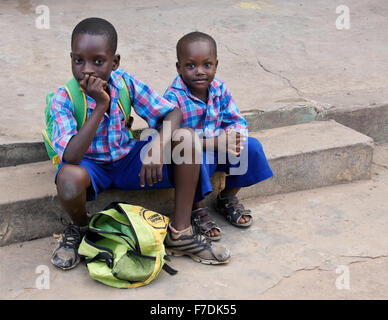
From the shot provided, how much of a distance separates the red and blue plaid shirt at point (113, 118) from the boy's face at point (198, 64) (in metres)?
0.19

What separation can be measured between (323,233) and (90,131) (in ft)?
4.18

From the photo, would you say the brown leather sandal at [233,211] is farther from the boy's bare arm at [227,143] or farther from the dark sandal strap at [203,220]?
the boy's bare arm at [227,143]

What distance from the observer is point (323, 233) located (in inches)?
114

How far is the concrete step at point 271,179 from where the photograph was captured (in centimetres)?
273

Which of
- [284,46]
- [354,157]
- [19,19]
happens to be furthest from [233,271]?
[19,19]

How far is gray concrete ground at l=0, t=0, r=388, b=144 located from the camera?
3.72m

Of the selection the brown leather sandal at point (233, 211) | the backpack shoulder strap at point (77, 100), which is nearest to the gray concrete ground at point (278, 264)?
the brown leather sandal at point (233, 211)

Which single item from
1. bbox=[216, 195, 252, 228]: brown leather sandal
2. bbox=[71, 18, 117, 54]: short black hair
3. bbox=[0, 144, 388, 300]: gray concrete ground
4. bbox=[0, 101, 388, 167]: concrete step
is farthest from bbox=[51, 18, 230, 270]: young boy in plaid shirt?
bbox=[0, 101, 388, 167]: concrete step

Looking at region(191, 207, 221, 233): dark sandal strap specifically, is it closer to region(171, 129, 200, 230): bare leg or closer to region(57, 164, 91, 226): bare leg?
region(171, 129, 200, 230): bare leg

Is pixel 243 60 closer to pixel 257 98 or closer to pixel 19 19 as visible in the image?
pixel 257 98

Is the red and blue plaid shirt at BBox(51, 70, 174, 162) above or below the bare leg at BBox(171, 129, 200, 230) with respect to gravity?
above

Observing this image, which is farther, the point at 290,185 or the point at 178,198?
the point at 290,185

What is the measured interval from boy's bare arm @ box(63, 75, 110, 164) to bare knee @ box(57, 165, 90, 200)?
0.04 meters

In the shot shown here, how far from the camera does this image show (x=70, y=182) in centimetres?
246
